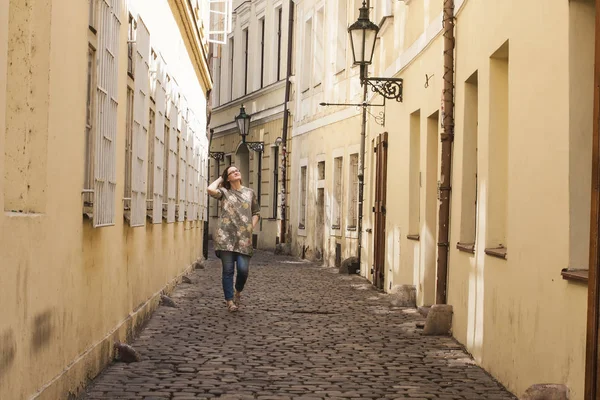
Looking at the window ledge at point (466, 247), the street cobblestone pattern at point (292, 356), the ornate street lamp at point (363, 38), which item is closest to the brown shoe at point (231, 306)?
the street cobblestone pattern at point (292, 356)

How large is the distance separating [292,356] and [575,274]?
3.96m

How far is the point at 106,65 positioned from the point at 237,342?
3286 millimetres

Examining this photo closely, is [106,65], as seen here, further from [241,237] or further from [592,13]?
[241,237]

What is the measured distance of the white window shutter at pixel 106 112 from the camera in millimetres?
8125

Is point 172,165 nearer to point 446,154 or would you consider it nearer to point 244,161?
point 446,154

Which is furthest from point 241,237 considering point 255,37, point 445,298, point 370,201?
point 255,37

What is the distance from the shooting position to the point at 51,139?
6.39 meters

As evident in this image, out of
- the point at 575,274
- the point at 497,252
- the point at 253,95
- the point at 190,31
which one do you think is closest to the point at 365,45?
the point at 190,31

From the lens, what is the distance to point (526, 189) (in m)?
7.68

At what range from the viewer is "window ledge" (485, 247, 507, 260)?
336 inches

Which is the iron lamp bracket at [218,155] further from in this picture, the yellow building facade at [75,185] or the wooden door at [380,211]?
the yellow building facade at [75,185]

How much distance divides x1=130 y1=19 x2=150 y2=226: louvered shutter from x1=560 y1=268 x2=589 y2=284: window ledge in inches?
191

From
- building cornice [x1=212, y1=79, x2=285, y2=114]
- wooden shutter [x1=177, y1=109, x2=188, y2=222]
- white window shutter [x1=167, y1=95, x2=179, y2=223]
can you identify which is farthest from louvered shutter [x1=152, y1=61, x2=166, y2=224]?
building cornice [x1=212, y1=79, x2=285, y2=114]

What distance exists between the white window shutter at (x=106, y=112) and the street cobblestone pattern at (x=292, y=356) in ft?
4.09
